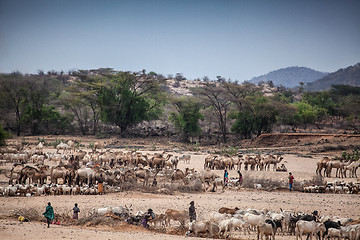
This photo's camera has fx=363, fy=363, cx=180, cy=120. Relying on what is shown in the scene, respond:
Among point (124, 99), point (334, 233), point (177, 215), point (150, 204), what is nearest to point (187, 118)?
point (124, 99)

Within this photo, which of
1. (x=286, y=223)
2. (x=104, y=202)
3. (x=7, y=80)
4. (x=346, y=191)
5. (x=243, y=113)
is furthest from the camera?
(x=7, y=80)

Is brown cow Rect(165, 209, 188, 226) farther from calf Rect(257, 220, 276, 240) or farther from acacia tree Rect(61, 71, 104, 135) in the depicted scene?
acacia tree Rect(61, 71, 104, 135)

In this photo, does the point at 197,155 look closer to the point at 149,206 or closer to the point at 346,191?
the point at 346,191

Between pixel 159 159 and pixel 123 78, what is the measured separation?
98.3 ft

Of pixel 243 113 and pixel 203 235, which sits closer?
pixel 203 235

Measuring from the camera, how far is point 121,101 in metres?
52.7

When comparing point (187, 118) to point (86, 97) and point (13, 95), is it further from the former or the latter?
point (13, 95)

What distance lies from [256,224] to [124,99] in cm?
4257

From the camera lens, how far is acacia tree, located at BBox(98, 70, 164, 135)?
52.6 m

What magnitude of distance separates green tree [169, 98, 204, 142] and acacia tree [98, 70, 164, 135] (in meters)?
4.01

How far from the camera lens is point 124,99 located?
2094 inches

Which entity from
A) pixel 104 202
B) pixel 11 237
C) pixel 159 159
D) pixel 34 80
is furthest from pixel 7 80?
pixel 11 237

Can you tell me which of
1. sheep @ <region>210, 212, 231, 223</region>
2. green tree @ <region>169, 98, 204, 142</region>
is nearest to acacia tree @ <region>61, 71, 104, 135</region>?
green tree @ <region>169, 98, 204, 142</region>

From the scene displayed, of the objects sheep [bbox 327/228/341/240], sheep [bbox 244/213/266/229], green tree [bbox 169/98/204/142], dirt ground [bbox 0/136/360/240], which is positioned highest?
green tree [bbox 169/98/204/142]
